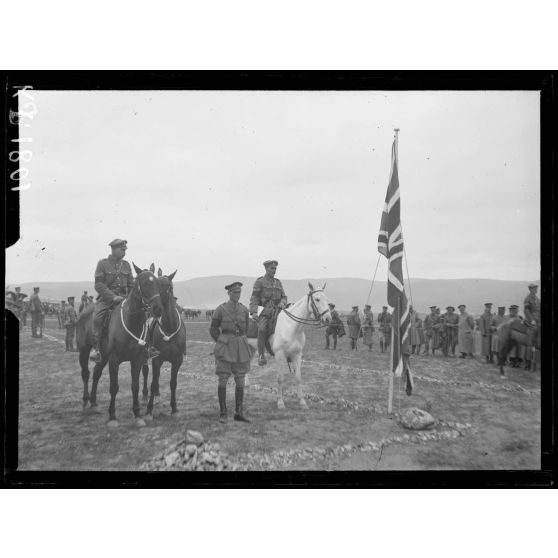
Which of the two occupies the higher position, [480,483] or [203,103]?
[203,103]

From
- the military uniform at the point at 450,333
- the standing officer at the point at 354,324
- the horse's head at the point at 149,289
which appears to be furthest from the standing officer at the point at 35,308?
the military uniform at the point at 450,333

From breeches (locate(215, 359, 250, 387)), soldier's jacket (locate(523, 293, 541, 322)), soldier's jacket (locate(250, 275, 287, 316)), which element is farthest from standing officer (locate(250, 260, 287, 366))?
soldier's jacket (locate(523, 293, 541, 322))

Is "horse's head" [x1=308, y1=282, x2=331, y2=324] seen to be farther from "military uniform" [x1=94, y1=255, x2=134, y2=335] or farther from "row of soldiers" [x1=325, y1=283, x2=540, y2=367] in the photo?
"military uniform" [x1=94, y1=255, x2=134, y2=335]

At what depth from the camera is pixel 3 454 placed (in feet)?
21.8

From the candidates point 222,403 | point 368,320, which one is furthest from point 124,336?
point 368,320

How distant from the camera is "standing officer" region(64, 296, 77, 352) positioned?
668 cm

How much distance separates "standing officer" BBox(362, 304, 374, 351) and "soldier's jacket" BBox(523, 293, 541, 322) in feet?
6.20

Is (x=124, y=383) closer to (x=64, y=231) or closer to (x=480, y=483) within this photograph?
(x=64, y=231)

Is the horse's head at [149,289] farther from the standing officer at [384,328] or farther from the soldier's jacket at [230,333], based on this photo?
the standing officer at [384,328]

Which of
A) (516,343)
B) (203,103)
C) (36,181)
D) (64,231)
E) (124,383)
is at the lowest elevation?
(124,383)

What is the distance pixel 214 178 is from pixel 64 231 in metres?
1.96

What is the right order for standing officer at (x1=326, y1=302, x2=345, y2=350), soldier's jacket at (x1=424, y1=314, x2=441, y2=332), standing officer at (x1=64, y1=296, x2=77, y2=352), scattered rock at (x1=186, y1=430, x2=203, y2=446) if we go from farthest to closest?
standing officer at (x1=326, y1=302, x2=345, y2=350), soldier's jacket at (x1=424, y1=314, x2=441, y2=332), standing officer at (x1=64, y1=296, x2=77, y2=352), scattered rock at (x1=186, y1=430, x2=203, y2=446)

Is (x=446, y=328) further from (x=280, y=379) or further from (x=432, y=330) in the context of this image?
(x=280, y=379)

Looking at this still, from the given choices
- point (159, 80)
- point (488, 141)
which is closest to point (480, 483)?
point (488, 141)
